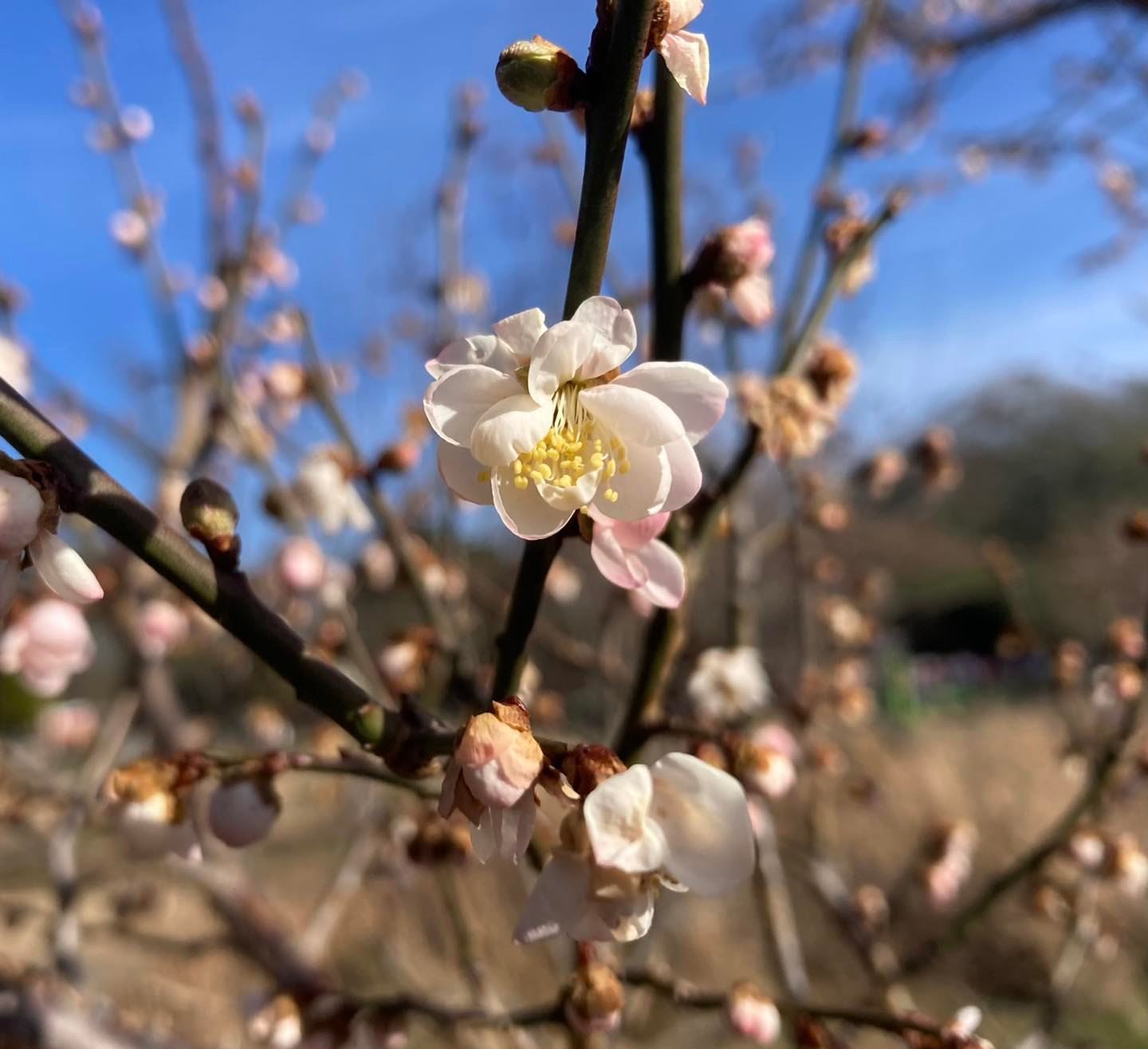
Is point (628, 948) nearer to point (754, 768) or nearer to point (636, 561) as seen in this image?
point (754, 768)

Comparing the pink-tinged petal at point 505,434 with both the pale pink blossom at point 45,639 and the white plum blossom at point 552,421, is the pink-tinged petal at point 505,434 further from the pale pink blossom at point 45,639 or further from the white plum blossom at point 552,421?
the pale pink blossom at point 45,639

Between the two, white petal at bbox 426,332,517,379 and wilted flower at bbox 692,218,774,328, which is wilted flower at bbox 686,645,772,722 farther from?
white petal at bbox 426,332,517,379

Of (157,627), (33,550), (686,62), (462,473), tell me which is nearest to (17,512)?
(33,550)

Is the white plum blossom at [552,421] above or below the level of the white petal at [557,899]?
above

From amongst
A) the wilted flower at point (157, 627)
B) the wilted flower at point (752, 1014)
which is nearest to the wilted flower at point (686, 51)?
the wilted flower at point (752, 1014)

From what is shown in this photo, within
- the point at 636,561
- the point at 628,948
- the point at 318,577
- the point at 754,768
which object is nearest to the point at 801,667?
the point at 628,948
